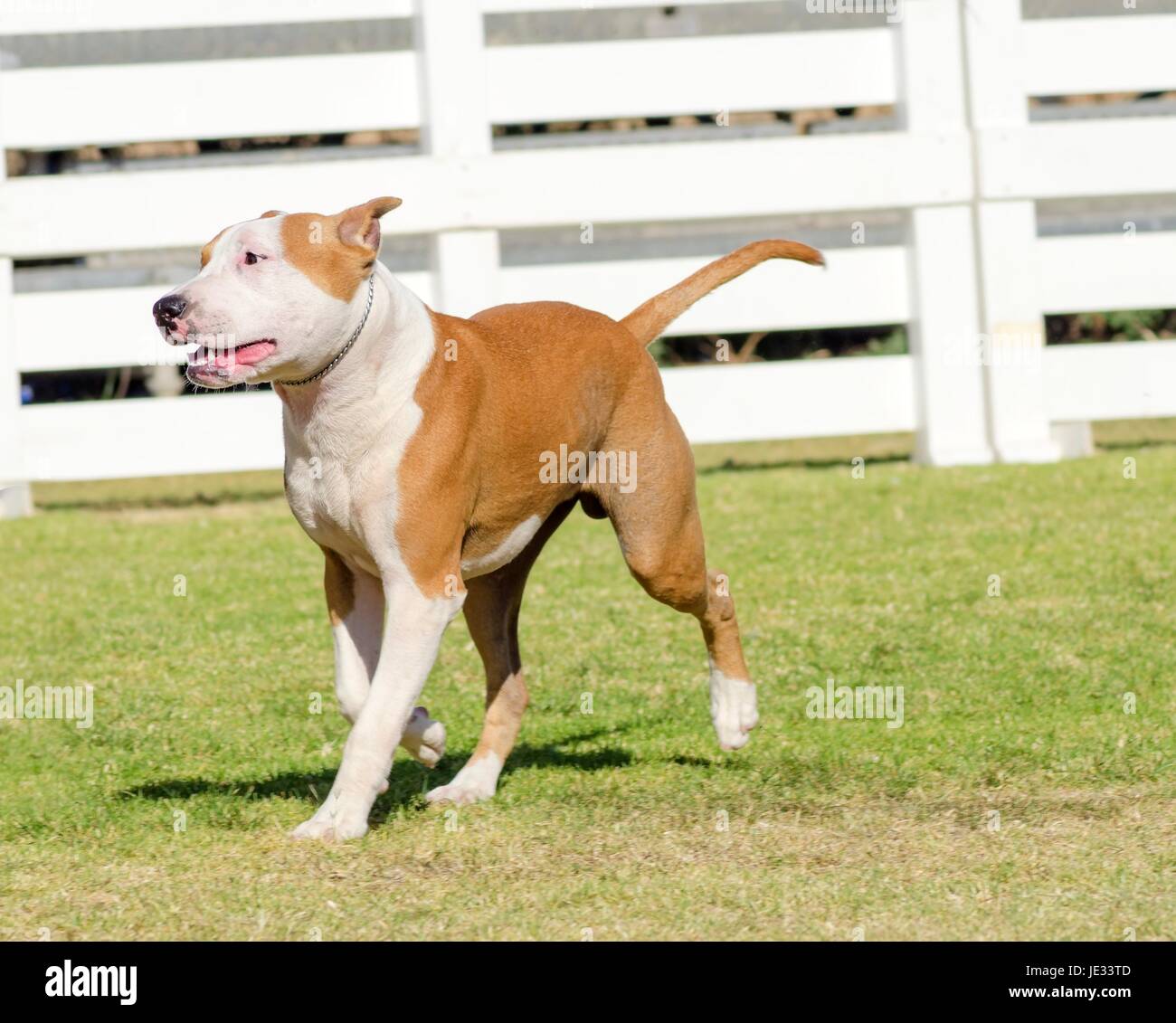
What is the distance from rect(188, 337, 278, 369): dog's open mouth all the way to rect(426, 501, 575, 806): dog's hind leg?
131 cm

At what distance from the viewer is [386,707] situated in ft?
15.7

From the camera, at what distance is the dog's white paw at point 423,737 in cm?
521

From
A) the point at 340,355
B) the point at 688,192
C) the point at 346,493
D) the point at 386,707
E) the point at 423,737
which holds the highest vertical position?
the point at 688,192

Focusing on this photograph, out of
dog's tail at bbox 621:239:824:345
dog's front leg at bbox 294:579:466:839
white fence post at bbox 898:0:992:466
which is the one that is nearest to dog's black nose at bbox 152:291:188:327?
dog's front leg at bbox 294:579:466:839

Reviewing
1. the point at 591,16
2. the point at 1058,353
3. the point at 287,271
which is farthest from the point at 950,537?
the point at 591,16

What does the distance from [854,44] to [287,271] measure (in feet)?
30.7

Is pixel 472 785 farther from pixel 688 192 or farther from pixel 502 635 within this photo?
pixel 688 192

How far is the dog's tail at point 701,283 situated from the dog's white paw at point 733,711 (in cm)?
114

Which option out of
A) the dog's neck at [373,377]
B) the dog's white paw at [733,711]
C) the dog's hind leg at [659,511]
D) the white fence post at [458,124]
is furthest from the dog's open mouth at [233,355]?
the white fence post at [458,124]

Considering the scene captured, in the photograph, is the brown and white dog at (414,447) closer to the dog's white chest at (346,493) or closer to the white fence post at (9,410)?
the dog's white chest at (346,493)

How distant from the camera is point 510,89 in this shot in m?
12.7

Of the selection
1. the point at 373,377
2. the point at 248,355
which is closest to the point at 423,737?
the point at 373,377

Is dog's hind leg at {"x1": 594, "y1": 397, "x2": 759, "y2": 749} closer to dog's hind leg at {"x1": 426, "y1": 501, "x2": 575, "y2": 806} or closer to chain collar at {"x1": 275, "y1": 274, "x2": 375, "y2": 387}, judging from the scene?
dog's hind leg at {"x1": 426, "y1": 501, "x2": 575, "y2": 806}

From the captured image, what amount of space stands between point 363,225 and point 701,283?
5.12ft
